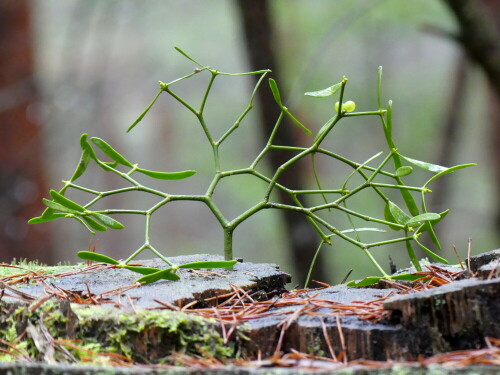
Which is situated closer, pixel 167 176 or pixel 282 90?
pixel 167 176

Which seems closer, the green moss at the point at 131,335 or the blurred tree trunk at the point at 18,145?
the green moss at the point at 131,335

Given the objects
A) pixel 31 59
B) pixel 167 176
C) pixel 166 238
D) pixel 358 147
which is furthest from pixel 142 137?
pixel 167 176

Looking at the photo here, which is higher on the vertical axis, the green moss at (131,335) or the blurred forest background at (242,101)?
the blurred forest background at (242,101)

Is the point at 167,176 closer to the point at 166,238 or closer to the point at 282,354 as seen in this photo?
the point at 282,354

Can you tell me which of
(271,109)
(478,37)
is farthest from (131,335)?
(271,109)

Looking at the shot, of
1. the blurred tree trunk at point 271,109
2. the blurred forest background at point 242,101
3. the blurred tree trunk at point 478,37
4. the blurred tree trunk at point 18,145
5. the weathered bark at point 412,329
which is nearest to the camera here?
the weathered bark at point 412,329

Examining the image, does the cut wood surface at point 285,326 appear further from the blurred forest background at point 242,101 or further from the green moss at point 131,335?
the blurred forest background at point 242,101

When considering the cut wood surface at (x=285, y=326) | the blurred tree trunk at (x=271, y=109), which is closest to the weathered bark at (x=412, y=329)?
the cut wood surface at (x=285, y=326)

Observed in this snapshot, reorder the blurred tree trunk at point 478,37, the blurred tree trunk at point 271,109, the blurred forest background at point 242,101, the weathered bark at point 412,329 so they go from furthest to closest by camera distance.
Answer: the blurred forest background at point 242,101
the blurred tree trunk at point 271,109
the blurred tree trunk at point 478,37
the weathered bark at point 412,329
